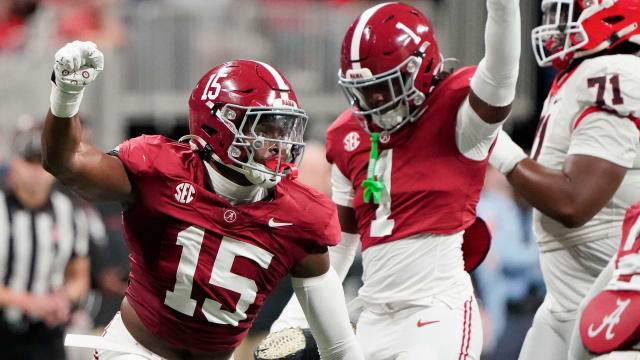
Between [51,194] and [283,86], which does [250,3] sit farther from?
[283,86]

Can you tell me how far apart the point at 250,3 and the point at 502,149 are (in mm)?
5281

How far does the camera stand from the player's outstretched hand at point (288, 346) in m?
3.32

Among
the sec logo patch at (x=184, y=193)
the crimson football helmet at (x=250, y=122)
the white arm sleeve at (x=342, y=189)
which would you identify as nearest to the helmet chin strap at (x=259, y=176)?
the crimson football helmet at (x=250, y=122)

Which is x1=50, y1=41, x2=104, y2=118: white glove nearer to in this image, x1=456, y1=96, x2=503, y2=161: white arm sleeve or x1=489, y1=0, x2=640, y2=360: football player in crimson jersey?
x1=456, y1=96, x2=503, y2=161: white arm sleeve

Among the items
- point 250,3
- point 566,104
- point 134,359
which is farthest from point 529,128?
point 134,359

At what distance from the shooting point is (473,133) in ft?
10.9

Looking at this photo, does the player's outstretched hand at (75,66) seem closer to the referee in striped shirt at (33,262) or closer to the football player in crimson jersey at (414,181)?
the football player in crimson jersey at (414,181)

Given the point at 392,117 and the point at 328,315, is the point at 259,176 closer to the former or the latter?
the point at 328,315

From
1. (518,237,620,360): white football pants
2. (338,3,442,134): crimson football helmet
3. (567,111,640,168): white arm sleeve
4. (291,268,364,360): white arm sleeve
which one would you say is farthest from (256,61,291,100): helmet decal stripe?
(518,237,620,360): white football pants

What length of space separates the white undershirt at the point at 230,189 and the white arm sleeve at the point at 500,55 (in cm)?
82

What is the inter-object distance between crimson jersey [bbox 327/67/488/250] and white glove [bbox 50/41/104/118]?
1220 mm

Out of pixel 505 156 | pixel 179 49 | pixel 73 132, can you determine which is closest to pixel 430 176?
pixel 505 156

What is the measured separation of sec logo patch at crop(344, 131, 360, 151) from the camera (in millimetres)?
3615

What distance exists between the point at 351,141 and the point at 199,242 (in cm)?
85
